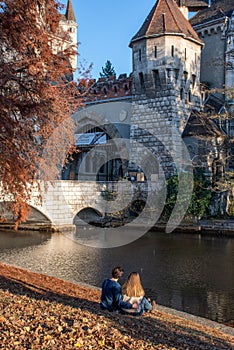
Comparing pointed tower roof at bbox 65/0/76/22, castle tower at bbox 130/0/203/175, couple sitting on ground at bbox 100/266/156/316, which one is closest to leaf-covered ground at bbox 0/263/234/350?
couple sitting on ground at bbox 100/266/156/316

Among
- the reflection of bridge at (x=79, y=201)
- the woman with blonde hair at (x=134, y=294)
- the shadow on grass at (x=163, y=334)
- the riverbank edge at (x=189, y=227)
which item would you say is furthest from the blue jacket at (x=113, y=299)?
the riverbank edge at (x=189, y=227)

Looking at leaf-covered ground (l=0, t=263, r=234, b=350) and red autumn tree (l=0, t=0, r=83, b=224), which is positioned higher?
red autumn tree (l=0, t=0, r=83, b=224)

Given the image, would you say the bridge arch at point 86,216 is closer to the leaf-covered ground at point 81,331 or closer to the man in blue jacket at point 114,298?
the man in blue jacket at point 114,298

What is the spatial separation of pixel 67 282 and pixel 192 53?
21063 millimetres

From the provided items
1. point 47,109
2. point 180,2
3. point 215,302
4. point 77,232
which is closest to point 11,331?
point 47,109

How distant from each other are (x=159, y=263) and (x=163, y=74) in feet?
48.7

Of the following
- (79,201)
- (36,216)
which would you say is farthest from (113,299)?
(79,201)

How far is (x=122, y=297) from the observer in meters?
6.27

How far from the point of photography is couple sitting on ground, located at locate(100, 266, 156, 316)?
616 cm

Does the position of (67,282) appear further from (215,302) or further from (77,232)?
(77,232)

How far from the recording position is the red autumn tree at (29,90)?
7.02 metres

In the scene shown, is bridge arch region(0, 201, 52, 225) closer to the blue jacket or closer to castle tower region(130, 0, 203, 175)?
castle tower region(130, 0, 203, 175)

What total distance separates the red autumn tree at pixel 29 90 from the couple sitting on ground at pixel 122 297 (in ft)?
Result: 8.53

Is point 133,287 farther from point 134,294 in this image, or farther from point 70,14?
point 70,14
